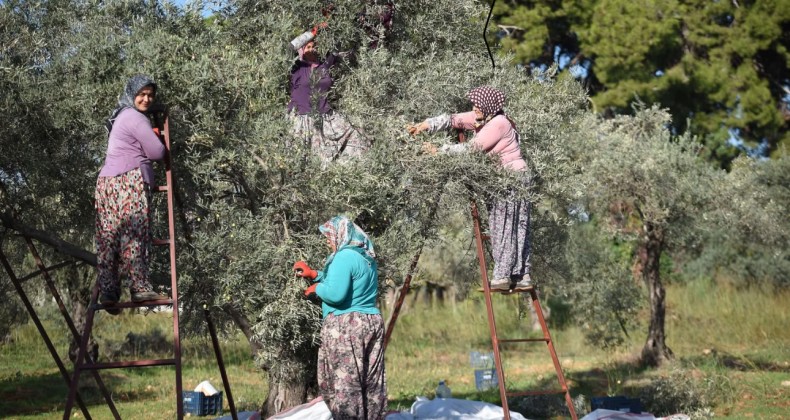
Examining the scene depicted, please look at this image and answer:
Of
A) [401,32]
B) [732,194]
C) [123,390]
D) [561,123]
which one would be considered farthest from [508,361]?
[401,32]

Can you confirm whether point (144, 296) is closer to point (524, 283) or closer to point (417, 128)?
point (417, 128)

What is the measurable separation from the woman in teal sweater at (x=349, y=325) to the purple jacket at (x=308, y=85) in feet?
4.76

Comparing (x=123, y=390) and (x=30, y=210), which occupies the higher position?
(x=30, y=210)

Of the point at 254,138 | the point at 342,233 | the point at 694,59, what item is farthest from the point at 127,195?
the point at 694,59

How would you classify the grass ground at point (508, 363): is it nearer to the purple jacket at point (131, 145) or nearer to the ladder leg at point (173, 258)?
the ladder leg at point (173, 258)

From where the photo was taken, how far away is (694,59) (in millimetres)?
27438

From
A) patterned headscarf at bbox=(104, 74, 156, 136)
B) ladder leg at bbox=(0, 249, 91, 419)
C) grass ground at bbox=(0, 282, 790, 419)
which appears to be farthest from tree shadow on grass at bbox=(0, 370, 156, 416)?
patterned headscarf at bbox=(104, 74, 156, 136)

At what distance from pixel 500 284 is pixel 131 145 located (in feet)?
10.7

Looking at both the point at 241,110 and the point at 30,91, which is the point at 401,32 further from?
the point at 30,91

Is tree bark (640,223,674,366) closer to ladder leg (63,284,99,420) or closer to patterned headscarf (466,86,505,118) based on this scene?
patterned headscarf (466,86,505,118)

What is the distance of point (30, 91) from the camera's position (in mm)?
8039

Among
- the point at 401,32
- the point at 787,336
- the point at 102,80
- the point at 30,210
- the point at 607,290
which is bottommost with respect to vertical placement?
the point at 787,336

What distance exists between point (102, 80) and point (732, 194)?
11777 millimetres

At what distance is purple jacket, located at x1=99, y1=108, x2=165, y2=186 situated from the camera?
6793 mm
